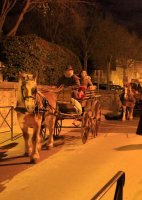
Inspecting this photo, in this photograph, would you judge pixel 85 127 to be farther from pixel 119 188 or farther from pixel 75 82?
pixel 119 188

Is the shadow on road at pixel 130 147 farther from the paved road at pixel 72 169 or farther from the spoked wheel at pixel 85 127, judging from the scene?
the spoked wheel at pixel 85 127

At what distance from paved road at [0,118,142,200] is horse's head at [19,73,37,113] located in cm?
128

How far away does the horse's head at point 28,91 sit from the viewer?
10.0 m

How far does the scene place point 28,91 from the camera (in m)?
9.99

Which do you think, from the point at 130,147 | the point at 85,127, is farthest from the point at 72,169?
the point at 85,127

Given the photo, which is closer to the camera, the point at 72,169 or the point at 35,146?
the point at 72,169

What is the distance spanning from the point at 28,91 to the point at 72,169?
205cm

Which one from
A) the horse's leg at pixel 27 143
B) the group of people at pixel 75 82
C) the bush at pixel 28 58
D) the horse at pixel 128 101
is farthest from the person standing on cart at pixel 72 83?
the horse at pixel 128 101

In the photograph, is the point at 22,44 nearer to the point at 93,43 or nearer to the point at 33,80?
the point at 33,80

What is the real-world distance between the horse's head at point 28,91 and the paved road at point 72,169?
4.20 ft

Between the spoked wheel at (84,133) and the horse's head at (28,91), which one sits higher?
the horse's head at (28,91)

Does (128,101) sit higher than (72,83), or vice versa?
(72,83)

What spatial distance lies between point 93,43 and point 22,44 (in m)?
18.0

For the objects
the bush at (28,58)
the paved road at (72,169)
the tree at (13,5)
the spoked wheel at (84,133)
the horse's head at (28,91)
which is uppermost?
the tree at (13,5)
